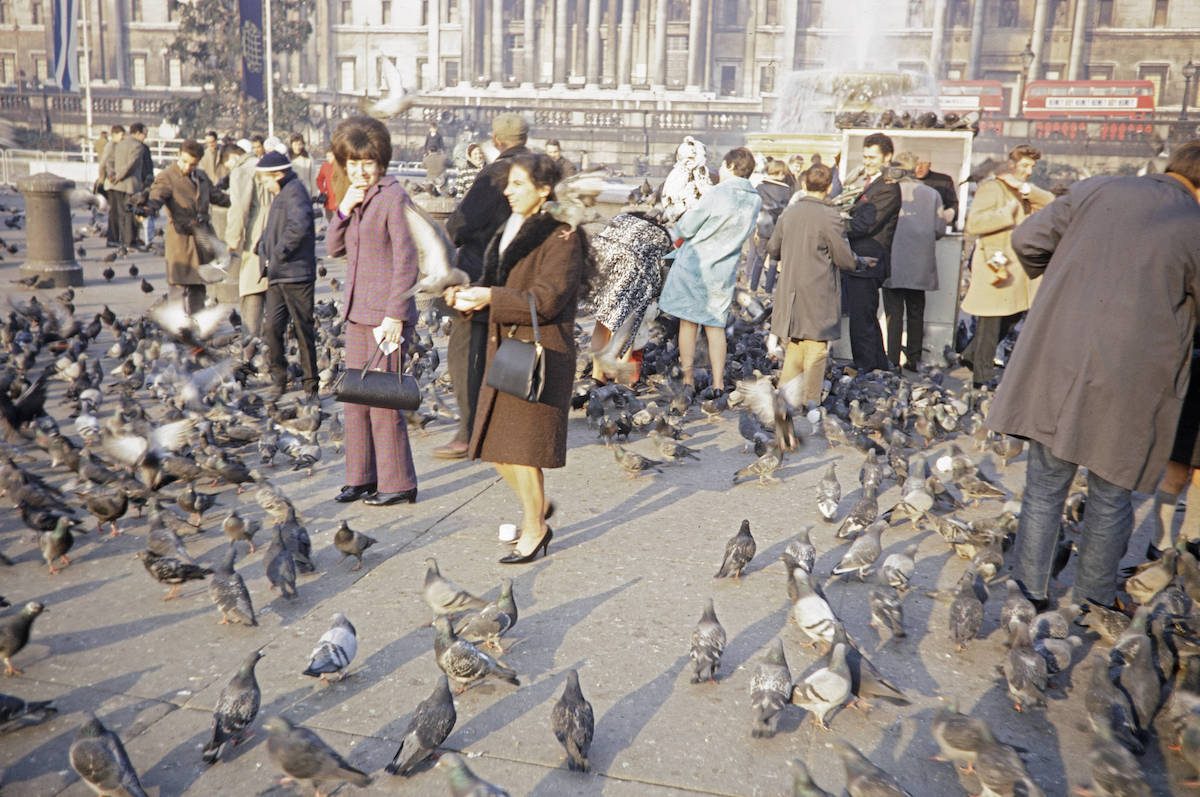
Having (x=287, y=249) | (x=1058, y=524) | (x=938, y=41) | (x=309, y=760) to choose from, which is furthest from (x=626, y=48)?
(x=309, y=760)

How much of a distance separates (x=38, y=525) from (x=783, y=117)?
33.7m

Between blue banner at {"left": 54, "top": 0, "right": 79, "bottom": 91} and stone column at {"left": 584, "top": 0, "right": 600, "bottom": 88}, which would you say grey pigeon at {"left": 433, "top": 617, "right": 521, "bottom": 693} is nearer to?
blue banner at {"left": 54, "top": 0, "right": 79, "bottom": 91}

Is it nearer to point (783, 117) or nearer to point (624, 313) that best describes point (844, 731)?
point (624, 313)

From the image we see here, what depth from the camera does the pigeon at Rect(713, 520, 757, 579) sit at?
16.0 feet

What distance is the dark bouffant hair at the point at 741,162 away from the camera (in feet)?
26.2

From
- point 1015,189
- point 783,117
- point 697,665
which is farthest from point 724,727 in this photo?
Answer: point 783,117

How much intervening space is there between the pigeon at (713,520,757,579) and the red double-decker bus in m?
49.4

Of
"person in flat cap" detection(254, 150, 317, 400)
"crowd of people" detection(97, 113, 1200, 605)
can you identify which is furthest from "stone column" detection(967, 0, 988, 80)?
"person in flat cap" detection(254, 150, 317, 400)

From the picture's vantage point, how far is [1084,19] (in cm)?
6109

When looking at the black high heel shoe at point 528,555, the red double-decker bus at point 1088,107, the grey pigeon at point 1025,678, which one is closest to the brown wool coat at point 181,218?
the black high heel shoe at point 528,555

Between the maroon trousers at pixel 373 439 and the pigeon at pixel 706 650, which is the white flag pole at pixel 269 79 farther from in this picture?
the pigeon at pixel 706 650

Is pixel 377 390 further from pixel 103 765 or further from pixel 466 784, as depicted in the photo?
pixel 466 784

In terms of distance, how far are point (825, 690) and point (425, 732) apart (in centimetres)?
141

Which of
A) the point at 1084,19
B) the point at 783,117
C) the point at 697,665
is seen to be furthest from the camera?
the point at 1084,19
